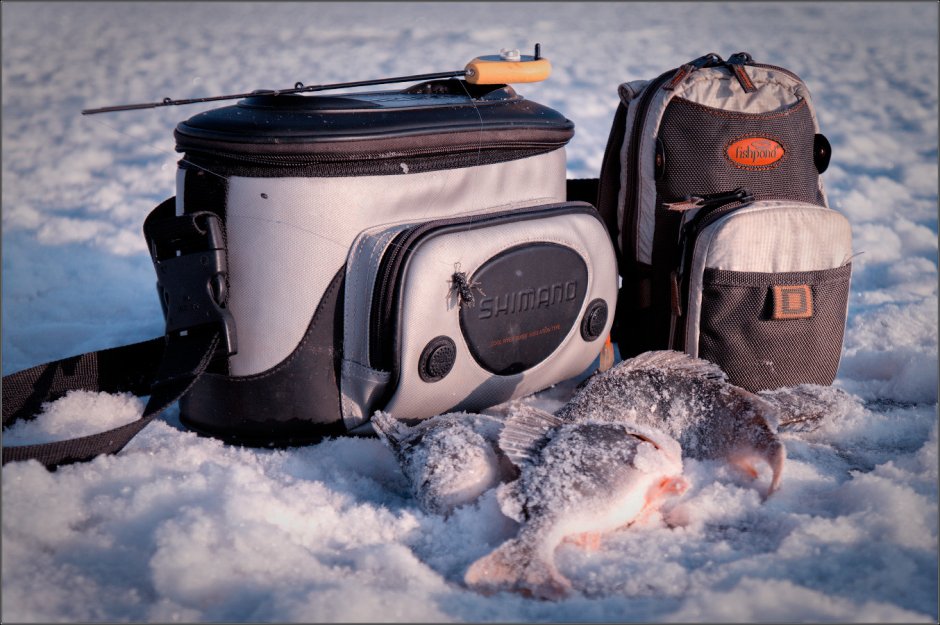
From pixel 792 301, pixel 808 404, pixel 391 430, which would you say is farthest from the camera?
pixel 792 301

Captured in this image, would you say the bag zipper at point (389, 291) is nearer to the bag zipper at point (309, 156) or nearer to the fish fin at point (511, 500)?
the bag zipper at point (309, 156)

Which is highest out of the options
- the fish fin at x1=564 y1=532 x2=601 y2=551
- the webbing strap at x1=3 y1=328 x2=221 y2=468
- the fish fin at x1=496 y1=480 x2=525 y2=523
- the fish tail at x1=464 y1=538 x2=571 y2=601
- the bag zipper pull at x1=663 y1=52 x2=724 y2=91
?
the bag zipper pull at x1=663 y1=52 x2=724 y2=91

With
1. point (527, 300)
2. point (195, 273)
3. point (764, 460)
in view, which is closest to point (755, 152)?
point (527, 300)

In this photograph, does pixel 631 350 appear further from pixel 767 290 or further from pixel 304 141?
pixel 304 141

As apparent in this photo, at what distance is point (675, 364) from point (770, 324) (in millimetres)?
384

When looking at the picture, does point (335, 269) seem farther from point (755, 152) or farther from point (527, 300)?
point (755, 152)

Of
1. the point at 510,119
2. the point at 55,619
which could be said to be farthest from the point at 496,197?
the point at 55,619

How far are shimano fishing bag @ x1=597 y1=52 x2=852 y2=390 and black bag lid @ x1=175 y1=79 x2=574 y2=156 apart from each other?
408 mm

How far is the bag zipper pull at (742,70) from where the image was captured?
2416 mm

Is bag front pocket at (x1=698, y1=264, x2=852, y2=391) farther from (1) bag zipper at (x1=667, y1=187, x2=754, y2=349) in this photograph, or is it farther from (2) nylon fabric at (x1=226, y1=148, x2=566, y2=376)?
(2) nylon fabric at (x1=226, y1=148, x2=566, y2=376)

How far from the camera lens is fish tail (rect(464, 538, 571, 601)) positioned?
1509 mm

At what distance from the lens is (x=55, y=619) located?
4.59 feet

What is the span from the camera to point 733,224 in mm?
2277

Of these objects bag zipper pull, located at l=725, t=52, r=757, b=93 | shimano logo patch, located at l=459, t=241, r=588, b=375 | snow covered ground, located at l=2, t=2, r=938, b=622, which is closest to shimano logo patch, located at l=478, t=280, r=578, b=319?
shimano logo patch, located at l=459, t=241, r=588, b=375
